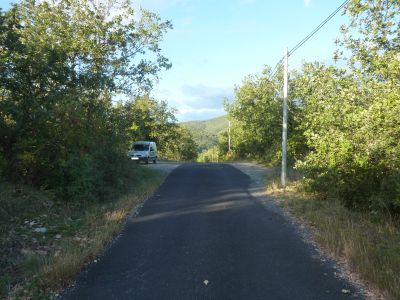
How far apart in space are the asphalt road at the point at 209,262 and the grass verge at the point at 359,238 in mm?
413

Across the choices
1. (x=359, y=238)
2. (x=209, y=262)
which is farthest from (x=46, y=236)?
(x=359, y=238)

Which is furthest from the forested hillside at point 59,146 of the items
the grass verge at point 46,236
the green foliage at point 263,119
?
the green foliage at point 263,119

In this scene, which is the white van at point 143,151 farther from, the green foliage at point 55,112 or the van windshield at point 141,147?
the green foliage at point 55,112

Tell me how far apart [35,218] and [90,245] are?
2.54 m

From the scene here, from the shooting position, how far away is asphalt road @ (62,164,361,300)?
18.9 ft

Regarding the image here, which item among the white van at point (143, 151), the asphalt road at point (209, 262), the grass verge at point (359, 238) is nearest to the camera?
the asphalt road at point (209, 262)

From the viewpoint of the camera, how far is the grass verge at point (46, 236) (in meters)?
6.05

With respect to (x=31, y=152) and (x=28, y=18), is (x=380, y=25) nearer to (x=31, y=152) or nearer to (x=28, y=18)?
(x=31, y=152)

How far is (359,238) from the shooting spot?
26.0 ft

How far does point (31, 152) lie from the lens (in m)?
11.7

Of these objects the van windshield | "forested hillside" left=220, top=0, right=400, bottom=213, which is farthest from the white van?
"forested hillside" left=220, top=0, right=400, bottom=213

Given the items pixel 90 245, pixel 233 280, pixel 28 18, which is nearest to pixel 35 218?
pixel 90 245

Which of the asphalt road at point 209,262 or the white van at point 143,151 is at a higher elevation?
the white van at point 143,151

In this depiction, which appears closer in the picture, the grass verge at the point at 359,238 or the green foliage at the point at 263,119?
the grass verge at the point at 359,238
